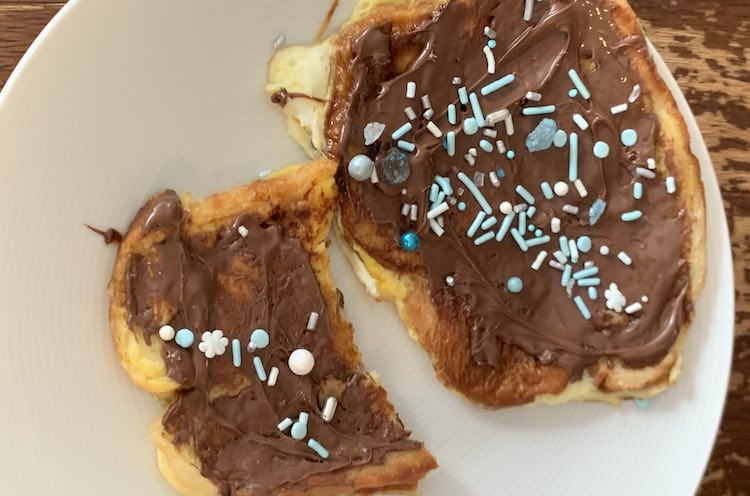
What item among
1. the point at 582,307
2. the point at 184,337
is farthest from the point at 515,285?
the point at 184,337

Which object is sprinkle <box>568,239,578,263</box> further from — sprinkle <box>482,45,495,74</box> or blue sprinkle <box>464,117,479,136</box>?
sprinkle <box>482,45,495,74</box>

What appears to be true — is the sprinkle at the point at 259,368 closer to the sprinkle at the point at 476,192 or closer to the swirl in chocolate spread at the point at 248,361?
the swirl in chocolate spread at the point at 248,361

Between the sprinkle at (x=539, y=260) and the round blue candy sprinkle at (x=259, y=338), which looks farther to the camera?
the sprinkle at (x=539, y=260)

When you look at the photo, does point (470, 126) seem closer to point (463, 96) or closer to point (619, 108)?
point (463, 96)

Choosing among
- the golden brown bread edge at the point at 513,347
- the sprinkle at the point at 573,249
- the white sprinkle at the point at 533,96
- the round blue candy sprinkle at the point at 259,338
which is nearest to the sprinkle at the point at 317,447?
the round blue candy sprinkle at the point at 259,338

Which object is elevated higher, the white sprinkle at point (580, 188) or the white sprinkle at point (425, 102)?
the white sprinkle at point (425, 102)

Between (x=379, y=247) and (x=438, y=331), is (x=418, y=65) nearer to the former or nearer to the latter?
(x=379, y=247)
